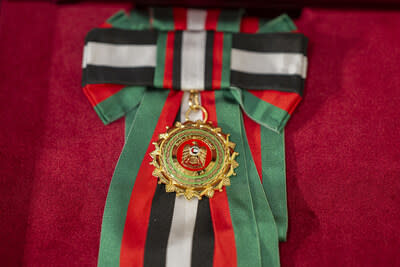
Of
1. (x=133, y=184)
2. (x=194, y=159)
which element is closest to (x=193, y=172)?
(x=194, y=159)

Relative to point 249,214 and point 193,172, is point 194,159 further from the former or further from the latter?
point 249,214

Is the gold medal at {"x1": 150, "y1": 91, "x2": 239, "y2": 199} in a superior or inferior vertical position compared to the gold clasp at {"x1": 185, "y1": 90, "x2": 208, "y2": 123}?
inferior

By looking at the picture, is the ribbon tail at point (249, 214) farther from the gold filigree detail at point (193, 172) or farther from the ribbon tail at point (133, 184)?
the ribbon tail at point (133, 184)

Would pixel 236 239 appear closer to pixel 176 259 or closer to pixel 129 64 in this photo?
pixel 176 259

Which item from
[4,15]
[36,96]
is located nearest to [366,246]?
[36,96]

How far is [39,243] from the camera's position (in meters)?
1.09

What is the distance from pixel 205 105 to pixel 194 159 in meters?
0.20

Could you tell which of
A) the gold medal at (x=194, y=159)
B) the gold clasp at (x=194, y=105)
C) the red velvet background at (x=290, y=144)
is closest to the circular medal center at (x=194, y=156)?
the gold medal at (x=194, y=159)

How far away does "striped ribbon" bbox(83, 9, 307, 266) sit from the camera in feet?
3.47

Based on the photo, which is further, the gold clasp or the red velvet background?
the gold clasp

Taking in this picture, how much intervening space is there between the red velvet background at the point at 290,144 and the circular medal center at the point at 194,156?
9.0 inches

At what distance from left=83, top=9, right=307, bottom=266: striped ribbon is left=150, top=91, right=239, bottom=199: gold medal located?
30 millimetres

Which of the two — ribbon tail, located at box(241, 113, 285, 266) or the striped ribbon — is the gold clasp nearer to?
the striped ribbon

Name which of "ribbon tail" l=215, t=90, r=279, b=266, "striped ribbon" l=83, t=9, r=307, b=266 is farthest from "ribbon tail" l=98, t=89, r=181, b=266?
"ribbon tail" l=215, t=90, r=279, b=266
